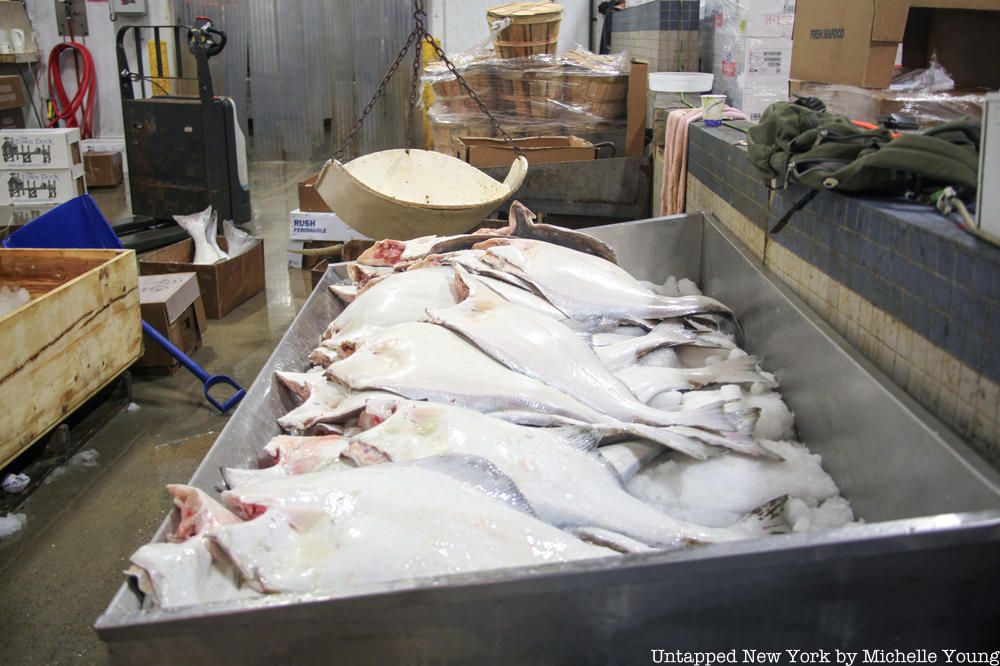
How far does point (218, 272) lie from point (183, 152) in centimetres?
245

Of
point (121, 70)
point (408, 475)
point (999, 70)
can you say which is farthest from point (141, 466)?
point (121, 70)

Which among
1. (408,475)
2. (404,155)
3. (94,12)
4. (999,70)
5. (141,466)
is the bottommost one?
(141,466)

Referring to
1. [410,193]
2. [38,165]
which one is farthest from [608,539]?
[38,165]

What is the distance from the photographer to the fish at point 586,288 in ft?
9.30

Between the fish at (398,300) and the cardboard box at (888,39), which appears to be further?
the cardboard box at (888,39)

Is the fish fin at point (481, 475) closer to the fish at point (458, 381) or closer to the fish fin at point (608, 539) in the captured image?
the fish fin at point (608, 539)

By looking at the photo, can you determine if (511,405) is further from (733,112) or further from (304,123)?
(304,123)

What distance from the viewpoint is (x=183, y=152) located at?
24.0ft

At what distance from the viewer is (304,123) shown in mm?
10773

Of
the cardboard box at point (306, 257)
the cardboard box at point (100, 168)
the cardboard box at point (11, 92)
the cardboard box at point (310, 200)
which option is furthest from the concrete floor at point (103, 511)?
the cardboard box at point (11, 92)

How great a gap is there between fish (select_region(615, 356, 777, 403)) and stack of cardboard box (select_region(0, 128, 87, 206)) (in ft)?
21.9

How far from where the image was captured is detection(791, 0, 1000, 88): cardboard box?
329 centimetres

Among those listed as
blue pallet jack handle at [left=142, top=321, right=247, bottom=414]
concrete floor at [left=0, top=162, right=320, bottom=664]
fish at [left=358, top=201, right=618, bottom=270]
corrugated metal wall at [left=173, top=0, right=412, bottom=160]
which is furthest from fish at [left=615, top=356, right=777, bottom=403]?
corrugated metal wall at [left=173, top=0, right=412, bottom=160]

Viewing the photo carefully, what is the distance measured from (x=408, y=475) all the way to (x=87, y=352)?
266 cm
